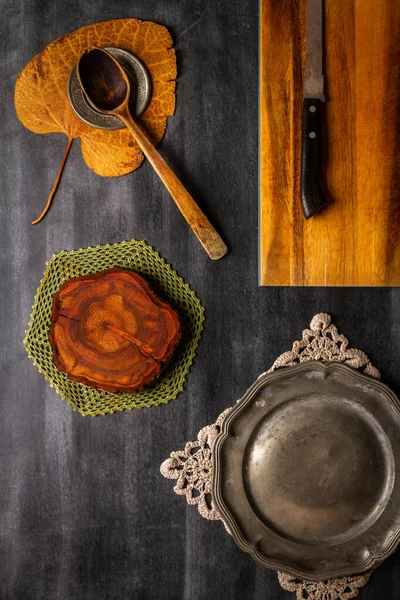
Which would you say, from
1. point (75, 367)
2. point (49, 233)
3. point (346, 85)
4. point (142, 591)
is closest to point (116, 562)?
point (142, 591)

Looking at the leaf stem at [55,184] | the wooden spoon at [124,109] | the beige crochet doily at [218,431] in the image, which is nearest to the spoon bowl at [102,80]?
the wooden spoon at [124,109]

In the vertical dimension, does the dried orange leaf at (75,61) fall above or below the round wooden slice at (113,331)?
above

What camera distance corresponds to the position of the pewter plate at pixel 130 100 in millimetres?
1191

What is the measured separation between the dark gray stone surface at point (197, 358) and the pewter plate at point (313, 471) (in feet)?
0.24

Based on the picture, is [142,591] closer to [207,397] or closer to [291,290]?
[207,397]

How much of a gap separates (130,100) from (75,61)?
15 centimetres

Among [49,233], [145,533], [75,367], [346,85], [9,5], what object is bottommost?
[145,533]

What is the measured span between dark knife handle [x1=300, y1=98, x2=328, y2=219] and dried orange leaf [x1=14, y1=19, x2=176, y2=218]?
288 millimetres

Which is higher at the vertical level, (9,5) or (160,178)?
(9,5)

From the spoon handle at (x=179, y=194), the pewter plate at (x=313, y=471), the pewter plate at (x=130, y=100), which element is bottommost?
the pewter plate at (x=313, y=471)

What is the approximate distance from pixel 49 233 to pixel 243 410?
0.56 meters

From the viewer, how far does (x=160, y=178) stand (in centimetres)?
120

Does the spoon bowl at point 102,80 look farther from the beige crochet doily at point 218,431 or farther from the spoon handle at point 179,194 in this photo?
the beige crochet doily at point 218,431

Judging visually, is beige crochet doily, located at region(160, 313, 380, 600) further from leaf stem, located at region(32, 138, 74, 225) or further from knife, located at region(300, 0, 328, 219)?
leaf stem, located at region(32, 138, 74, 225)
